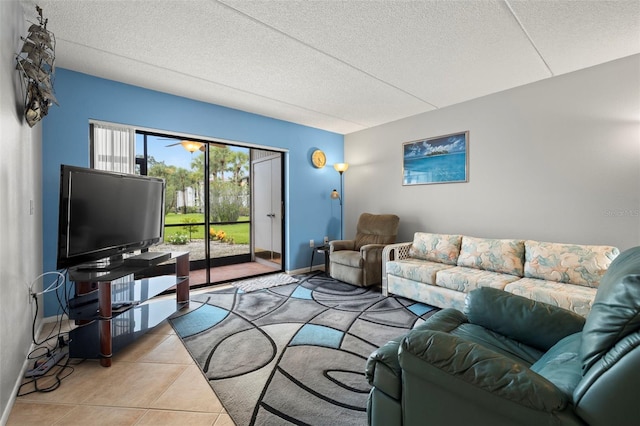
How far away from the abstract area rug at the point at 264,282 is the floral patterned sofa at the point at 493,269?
1487mm

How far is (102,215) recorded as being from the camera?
229 centimetres

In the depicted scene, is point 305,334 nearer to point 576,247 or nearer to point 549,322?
point 549,322

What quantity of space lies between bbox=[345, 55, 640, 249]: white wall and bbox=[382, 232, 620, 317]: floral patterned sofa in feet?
1.19

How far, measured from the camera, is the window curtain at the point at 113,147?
3.06 m

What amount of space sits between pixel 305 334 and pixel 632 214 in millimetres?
3172

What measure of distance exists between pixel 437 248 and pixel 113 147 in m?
3.93

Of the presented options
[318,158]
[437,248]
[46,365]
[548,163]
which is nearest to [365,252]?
[437,248]

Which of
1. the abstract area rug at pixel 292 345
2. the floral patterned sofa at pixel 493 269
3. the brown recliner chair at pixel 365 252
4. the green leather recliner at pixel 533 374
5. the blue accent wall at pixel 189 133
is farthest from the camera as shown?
the brown recliner chair at pixel 365 252

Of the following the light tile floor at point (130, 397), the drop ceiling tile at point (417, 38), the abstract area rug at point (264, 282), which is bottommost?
the light tile floor at point (130, 397)

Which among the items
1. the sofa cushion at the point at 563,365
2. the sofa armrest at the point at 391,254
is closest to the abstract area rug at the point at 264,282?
the sofa armrest at the point at 391,254

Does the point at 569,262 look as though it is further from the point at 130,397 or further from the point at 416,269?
the point at 130,397

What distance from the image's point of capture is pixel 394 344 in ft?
4.17

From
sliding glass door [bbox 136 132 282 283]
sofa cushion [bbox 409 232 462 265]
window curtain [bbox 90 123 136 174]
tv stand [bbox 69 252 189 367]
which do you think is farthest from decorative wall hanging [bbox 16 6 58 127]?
sofa cushion [bbox 409 232 462 265]

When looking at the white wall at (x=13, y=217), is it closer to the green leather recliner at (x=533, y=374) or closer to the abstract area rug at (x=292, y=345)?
the abstract area rug at (x=292, y=345)
